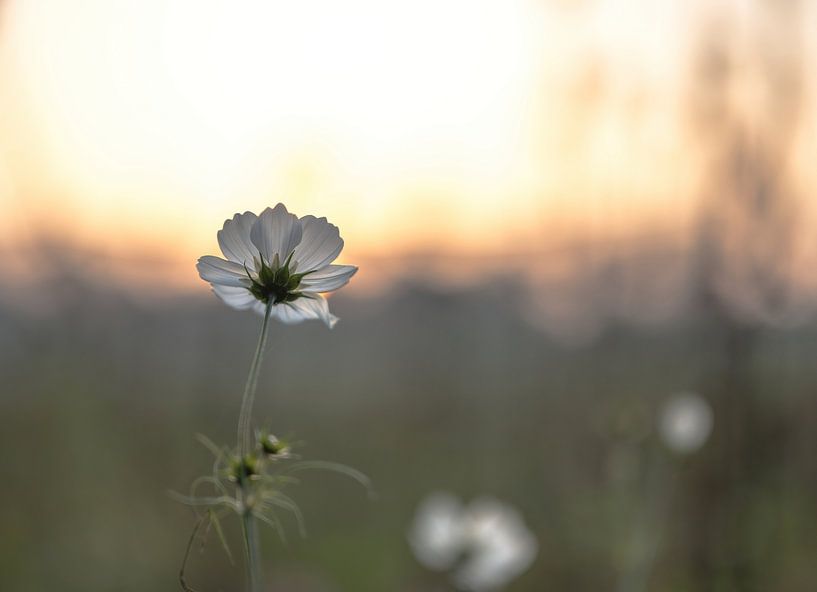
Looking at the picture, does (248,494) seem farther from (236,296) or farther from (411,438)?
(411,438)

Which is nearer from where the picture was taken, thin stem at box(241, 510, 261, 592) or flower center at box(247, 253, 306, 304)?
thin stem at box(241, 510, 261, 592)

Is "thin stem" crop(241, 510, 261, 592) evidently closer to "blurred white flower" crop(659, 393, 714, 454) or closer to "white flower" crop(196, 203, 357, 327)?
"white flower" crop(196, 203, 357, 327)

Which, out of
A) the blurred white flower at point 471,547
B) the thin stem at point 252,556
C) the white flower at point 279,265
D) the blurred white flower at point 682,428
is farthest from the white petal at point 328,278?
the blurred white flower at point 682,428

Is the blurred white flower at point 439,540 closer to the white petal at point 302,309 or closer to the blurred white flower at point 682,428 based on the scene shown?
the blurred white flower at point 682,428

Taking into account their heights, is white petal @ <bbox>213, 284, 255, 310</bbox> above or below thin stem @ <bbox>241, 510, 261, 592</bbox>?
above

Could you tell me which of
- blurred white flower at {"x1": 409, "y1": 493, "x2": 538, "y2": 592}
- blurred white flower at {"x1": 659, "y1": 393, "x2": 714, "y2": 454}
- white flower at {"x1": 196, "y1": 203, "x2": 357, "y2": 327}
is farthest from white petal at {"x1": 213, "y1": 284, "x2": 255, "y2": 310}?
blurred white flower at {"x1": 659, "y1": 393, "x2": 714, "y2": 454}

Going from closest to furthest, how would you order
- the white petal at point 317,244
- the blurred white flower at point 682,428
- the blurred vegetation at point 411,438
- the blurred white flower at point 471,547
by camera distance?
1. the white petal at point 317,244
2. the blurred white flower at point 471,547
3. the blurred white flower at point 682,428
4. the blurred vegetation at point 411,438

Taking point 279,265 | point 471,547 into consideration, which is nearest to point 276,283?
point 279,265

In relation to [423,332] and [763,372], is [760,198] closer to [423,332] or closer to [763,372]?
[763,372]
